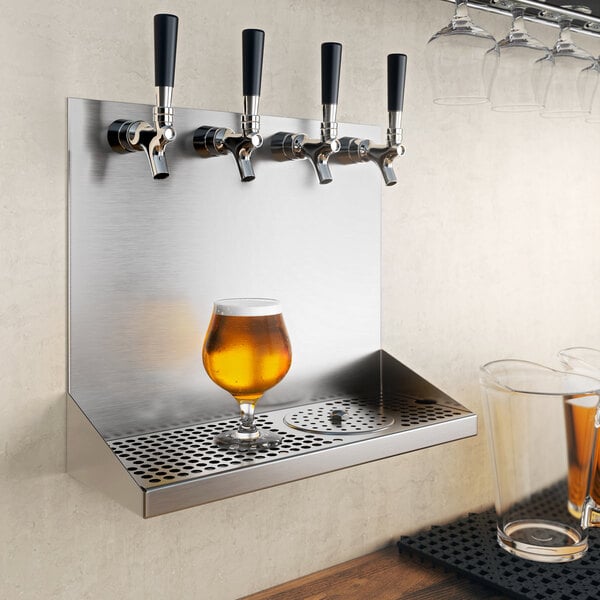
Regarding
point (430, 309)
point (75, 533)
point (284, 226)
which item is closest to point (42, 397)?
point (75, 533)

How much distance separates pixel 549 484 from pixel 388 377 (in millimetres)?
319

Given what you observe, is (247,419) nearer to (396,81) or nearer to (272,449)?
(272,449)

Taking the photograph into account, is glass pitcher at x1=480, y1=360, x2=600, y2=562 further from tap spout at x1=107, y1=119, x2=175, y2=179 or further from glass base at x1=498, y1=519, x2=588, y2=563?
tap spout at x1=107, y1=119, x2=175, y2=179

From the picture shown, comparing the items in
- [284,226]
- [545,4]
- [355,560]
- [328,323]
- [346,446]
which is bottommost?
[355,560]

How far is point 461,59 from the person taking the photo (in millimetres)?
1177

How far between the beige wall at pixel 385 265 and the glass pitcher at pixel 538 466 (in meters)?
0.28

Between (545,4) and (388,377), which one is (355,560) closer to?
(388,377)

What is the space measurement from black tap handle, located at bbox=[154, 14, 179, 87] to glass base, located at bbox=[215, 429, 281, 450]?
476 mm

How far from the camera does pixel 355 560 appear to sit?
143 cm

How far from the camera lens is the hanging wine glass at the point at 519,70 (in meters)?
1.23

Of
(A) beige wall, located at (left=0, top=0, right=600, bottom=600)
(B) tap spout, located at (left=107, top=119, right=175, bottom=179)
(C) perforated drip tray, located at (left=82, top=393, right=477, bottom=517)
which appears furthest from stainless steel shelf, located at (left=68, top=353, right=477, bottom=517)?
(B) tap spout, located at (left=107, top=119, right=175, bottom=179)

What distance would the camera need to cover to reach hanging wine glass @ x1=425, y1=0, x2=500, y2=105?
1169 millimetres

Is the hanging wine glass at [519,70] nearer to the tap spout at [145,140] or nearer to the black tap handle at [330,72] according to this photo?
the black tap handle at [330,72]

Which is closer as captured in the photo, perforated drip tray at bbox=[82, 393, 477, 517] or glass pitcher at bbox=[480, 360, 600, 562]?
perforated drip tray at bbox=[82, 393, 477, 517]
